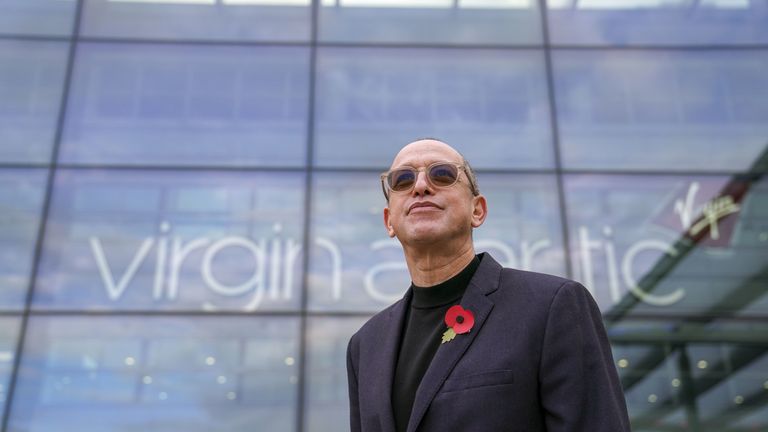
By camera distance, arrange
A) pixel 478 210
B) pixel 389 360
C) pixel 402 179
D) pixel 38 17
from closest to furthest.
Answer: pixel 389 360
pixel 402 179
pixel 478 210
pixel 38 17

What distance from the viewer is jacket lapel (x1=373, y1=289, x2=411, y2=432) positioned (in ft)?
5.76

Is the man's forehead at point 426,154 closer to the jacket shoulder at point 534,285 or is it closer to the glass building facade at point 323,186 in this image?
the jacket shoulder at point 534,285

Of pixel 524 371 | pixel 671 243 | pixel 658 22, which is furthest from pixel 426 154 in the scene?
pixel 658 22

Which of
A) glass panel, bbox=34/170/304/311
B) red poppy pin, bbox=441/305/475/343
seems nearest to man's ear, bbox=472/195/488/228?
red poppy pin, bbox=441/305/475/343

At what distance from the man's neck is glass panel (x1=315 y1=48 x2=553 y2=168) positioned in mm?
5426

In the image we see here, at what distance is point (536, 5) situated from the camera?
805 cm

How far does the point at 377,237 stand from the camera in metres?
7.02

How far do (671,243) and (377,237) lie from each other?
298 cm

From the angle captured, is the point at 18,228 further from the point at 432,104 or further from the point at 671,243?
the point at 671,243

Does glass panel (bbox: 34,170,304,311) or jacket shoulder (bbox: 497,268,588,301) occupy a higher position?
glass panel (bbox: 34,170,304,311)

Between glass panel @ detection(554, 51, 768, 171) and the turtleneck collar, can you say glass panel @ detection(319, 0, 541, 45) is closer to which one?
glass panel @ detection(554, 51, 768, 171)

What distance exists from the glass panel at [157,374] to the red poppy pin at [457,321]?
195 inches

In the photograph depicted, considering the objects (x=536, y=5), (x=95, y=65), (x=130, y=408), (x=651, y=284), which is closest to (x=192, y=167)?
(x=95, y=65)

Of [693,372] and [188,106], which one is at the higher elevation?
[188,106]
